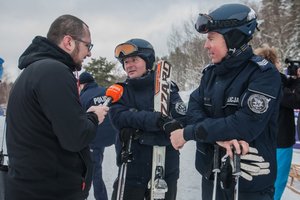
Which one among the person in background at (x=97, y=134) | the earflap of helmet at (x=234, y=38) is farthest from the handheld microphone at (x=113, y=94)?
the person in background at (x=97, y=134)

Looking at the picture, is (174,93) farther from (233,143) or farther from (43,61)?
(43,61)

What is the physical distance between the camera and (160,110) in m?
3.08

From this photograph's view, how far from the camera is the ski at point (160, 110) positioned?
9.64ft

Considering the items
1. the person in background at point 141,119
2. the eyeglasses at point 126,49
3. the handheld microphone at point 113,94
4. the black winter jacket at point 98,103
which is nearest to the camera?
the handheld microphone at point 113,94

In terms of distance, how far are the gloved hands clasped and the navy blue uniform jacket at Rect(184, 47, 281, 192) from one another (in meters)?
0.03

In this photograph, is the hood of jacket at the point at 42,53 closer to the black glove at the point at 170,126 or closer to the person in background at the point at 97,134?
the black glove at the point at 170,126

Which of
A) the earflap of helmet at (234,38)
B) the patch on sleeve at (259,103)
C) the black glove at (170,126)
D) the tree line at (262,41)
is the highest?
the tree line at (262,41)

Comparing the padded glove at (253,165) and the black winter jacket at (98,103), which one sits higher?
the black winter jacket at (98,103)

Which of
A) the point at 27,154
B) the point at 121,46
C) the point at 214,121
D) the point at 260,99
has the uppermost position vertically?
the point at 121,46

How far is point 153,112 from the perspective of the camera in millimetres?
3023

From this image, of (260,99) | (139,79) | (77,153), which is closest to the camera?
(260,99)

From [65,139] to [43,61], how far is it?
550 mm

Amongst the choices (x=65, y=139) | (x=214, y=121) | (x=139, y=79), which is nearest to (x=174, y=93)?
(x=139, y=79)

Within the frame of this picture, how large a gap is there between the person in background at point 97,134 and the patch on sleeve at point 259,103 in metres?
Result: 3.41
